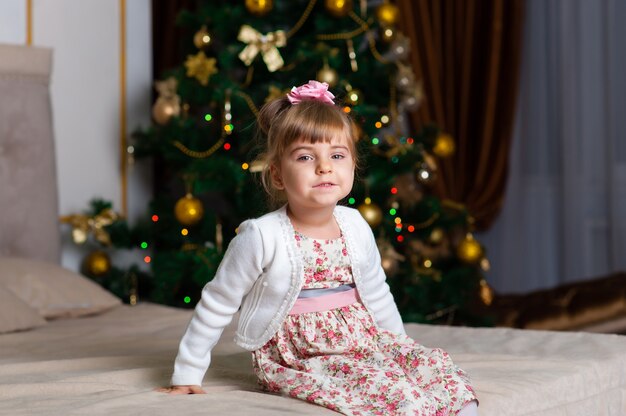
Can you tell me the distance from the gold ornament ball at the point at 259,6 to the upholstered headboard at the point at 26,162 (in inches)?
30.4

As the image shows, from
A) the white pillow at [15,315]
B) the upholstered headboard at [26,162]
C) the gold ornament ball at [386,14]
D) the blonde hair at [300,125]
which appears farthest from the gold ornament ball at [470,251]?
the blonde hair at [300,125]

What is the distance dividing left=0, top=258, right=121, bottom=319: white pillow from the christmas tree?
0.42 meters

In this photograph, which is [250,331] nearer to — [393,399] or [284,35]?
[393,399]

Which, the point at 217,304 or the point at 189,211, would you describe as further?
the point at 189,211

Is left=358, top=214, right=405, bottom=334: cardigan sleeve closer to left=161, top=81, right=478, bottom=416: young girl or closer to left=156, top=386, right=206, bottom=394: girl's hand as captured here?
left=161, top=81, right=478, bottom=416: young girl

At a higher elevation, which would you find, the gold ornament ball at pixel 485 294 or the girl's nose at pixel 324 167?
the girl's nose at pixel 324 167

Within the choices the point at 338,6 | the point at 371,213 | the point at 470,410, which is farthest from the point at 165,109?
the point at 470,410

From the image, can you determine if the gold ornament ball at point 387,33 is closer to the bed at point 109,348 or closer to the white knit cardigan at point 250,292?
the bed at point 109,348

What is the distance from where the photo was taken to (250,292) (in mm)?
1863

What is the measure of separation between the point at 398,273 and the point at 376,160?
Answer: 44 cm

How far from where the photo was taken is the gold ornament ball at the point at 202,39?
3.67m

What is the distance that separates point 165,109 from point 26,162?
0.56 m

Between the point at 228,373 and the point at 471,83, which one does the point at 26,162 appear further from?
the point at 471,83

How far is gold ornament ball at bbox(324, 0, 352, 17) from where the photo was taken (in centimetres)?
357
